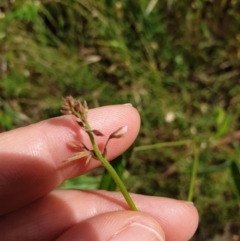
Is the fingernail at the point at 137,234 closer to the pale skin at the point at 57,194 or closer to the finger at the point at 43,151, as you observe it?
the pale skin at the point at 57,194

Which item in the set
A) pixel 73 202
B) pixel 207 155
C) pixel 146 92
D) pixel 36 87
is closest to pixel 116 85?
pixel 146 92

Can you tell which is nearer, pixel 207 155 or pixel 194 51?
pixel 207 155

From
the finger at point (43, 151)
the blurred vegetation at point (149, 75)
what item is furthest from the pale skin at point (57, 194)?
the blurred vegetation at point (149, 75)

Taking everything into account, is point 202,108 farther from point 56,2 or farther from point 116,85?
point 56,2

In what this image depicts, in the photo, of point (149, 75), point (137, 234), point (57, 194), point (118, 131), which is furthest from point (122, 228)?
point (149, 75)

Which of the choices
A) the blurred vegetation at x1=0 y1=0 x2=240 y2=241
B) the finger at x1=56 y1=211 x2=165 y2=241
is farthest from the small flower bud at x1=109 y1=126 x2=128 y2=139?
the blurred vegetation at x1=0 y1=0 x2=240 y2=241

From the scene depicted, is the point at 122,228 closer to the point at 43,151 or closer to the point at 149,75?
the point at 43,151

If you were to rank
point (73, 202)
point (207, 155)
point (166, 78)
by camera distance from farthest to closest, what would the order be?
point (166, 78) < point (207, 155) < point (73, 202)
